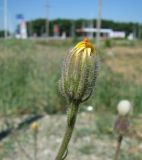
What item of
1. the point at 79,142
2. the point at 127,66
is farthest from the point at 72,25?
the point at 79,142

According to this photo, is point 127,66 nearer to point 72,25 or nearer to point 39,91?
point 39,91

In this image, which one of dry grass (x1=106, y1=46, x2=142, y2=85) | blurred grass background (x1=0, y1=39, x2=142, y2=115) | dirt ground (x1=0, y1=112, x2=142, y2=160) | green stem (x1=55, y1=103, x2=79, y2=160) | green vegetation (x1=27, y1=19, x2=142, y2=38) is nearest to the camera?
green stem (x1=55, y1=103, x2=79, y2=160)

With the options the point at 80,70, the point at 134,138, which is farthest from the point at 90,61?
the point at 134,138

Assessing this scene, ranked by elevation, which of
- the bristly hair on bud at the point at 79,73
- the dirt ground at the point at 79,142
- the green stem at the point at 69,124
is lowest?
the dirt ground at the point at 79,142

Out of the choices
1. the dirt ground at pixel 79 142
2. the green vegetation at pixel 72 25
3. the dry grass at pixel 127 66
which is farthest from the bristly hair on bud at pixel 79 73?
the green vegetation at pixel 72 25

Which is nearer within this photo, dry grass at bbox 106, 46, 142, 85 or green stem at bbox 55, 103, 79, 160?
green stem at bbox 55, 103, 79, 160

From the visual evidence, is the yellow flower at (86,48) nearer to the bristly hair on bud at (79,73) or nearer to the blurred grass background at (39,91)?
the bristly hair on bud at (79,73)

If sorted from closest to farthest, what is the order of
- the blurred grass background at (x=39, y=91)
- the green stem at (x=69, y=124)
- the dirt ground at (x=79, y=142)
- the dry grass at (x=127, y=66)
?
the green stem at (x=69, y=124), the dirt ground at (x=79, y=142), the blurred grass background at (x=39, y=91), the dry grass at (x=127, y=66)

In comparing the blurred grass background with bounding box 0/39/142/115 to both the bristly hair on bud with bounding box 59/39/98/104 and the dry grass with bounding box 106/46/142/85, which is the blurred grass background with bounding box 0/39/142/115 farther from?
the bristly hair on bud with bounding box 59/39/98/104

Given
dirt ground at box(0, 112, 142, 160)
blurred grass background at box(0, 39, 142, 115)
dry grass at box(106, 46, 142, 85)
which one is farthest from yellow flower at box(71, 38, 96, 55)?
dry grass at box(106, 46, 142, 85)
